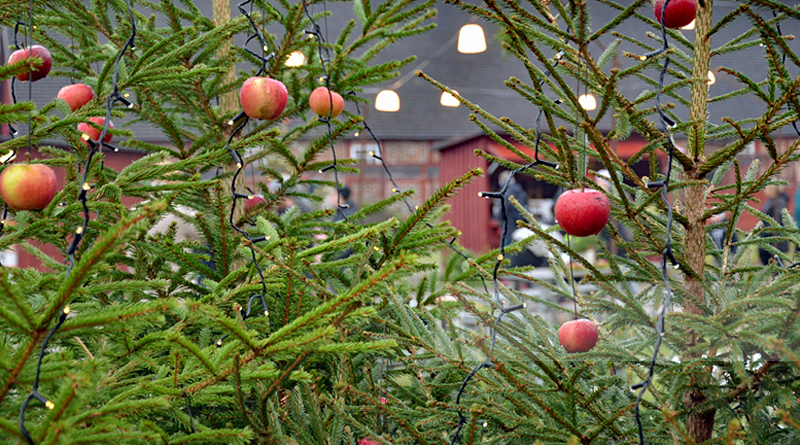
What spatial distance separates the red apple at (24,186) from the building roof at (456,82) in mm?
15324

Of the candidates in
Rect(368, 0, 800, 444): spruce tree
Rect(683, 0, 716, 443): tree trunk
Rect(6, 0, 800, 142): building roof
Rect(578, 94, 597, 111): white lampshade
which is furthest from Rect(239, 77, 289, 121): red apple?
Rect(6, 0, 800, 142): building roof

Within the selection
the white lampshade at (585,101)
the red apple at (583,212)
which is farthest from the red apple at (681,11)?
the red apple at (583,212)

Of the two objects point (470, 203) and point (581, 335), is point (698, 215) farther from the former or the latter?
point (470, 203)

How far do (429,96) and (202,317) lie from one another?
1794 cm

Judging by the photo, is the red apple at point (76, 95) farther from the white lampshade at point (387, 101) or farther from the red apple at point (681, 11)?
the white lampshade at point (387, 101)

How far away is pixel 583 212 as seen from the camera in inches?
42.4

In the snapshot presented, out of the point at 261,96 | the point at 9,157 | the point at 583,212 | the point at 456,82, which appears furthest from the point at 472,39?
the point at 456,82

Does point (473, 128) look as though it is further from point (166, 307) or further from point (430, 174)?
point (166, 307)

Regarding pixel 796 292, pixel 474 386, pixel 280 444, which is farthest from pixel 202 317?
pixel 796 292

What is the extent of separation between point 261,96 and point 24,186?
605 millimetres

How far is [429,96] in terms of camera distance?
18422mm

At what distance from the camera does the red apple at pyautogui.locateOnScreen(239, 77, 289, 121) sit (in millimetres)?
1507

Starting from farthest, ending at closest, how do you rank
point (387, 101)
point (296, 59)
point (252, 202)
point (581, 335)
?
point (387, 101), point (296, 59), point (252, 202), point (581, 335)

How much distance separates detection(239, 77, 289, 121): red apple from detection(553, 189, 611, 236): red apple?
0.83 meters
